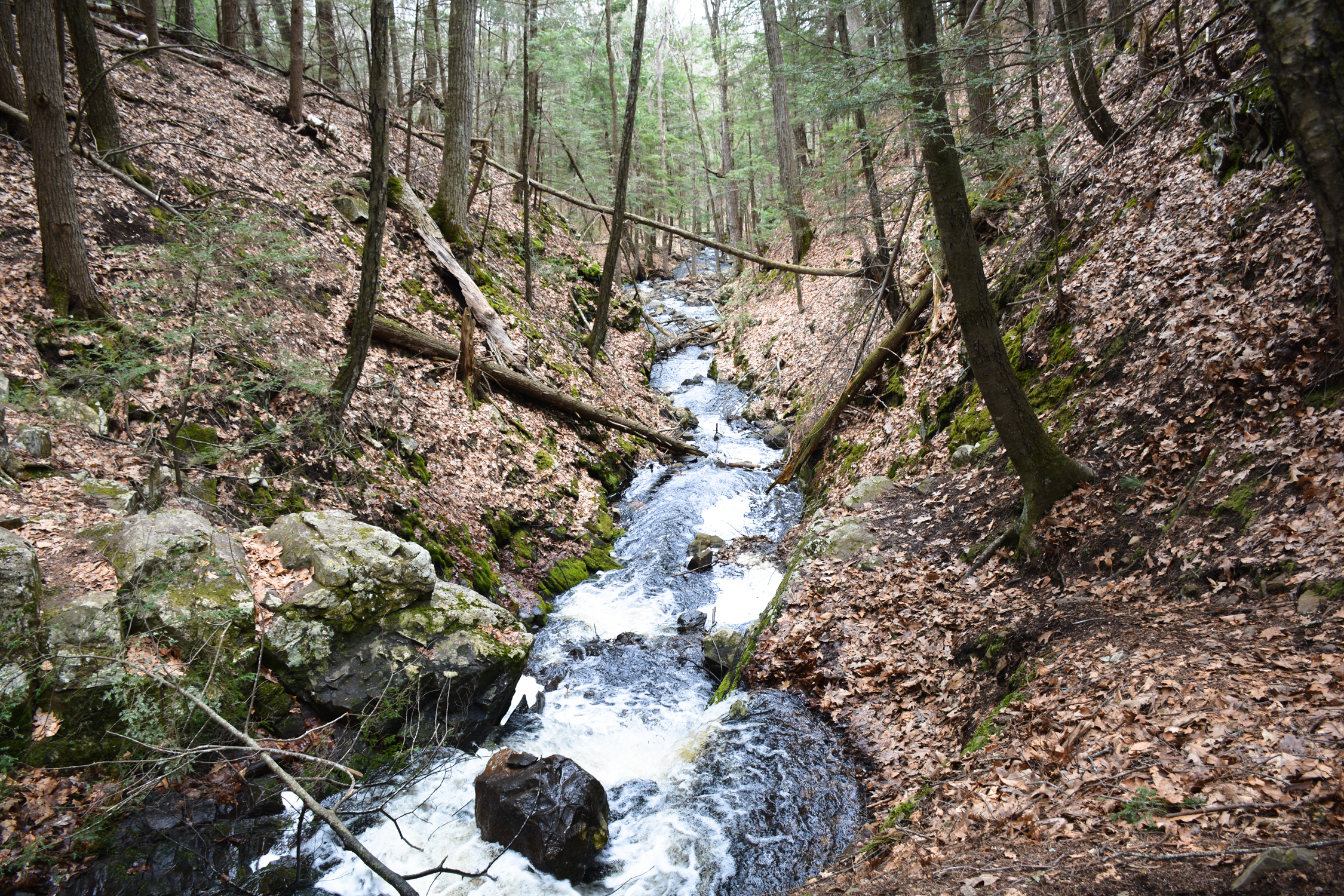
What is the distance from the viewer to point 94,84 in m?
8.45

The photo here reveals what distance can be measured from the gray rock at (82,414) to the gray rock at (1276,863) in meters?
8.86

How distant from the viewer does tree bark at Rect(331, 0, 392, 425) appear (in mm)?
7016

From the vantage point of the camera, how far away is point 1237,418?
5.09m

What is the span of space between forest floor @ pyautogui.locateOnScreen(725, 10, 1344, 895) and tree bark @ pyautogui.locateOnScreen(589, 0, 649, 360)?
7.60 m

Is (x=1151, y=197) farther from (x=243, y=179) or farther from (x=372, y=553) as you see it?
(x=243, y=179)

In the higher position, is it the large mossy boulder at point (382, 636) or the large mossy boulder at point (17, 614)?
the large mossy boulder at point (17, 614)

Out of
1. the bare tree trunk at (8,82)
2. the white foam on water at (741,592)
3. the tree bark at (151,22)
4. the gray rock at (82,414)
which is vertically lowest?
the white foam on water at (741,592)

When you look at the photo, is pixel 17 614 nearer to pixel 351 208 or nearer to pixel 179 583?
pixel 179 583

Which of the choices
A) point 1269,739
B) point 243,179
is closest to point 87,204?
point 243,179

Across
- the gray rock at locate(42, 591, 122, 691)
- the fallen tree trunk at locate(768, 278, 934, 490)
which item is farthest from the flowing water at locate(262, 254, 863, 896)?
the fallen tree trunk at locate(768, 278, 934, 490)

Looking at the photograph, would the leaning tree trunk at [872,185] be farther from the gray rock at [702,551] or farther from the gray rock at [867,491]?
the gray rock at [702,551]

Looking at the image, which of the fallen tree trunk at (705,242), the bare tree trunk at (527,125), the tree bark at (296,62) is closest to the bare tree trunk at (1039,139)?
the fallen tree trunk at (705,242)

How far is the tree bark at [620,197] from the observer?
40.2ft

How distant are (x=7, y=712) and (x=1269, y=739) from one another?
735 centimetres
